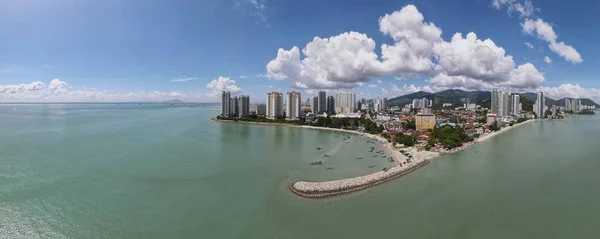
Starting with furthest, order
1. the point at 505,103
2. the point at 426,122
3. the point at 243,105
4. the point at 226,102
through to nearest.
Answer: the point at 505,103, the point at 226,102, the point at 243,105, the point at 426,122

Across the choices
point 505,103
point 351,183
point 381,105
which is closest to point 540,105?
point 505,103

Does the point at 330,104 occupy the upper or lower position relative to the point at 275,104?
upper

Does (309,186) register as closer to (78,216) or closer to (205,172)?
(205,172)

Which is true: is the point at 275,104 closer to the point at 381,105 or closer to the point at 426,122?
the point at 426,122

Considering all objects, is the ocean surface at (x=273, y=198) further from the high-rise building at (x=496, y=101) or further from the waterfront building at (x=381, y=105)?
the waterfront building at (x=381, y=105)

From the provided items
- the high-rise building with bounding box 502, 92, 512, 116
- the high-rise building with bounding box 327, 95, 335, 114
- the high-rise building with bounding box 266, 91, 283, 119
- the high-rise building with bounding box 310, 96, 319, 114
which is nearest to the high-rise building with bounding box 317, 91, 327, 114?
the high-rise building with bounding box 310, 96, 319, 114
